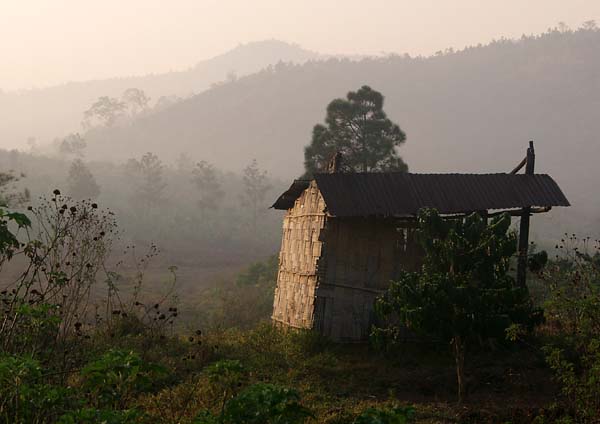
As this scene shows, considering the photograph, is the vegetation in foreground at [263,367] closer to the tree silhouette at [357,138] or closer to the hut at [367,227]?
the hut at [367,227]

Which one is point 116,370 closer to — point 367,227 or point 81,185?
point 367,227

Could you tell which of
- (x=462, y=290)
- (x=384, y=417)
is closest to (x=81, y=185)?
(x=462, y=290)

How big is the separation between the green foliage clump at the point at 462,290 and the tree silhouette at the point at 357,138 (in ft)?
57.6

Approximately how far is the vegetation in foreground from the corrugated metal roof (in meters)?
2.47

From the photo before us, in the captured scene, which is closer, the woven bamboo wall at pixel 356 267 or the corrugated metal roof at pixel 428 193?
the corrugated metal roof at pixel 428 193

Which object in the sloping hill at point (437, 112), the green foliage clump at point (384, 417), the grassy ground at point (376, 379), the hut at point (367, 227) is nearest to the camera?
the green foliage clump at point (384, 417)

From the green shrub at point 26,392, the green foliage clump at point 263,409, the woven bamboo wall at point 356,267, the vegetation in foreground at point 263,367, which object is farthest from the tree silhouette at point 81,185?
the green foliage clump at point 263,409

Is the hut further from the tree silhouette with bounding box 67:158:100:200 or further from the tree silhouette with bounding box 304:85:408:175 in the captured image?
the tree silhouette with bounding box 67:158:100:200

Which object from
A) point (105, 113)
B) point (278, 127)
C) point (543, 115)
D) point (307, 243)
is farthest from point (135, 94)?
point (307, 243)

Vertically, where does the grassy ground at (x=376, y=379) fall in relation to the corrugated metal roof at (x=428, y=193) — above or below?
below

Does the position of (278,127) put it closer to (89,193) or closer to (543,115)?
(543,115)

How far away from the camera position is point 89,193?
179ft

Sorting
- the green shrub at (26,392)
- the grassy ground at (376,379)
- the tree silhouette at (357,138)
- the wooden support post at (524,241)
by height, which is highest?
the tree silhouette at (357,138)

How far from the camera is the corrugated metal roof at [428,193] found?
558 inches
